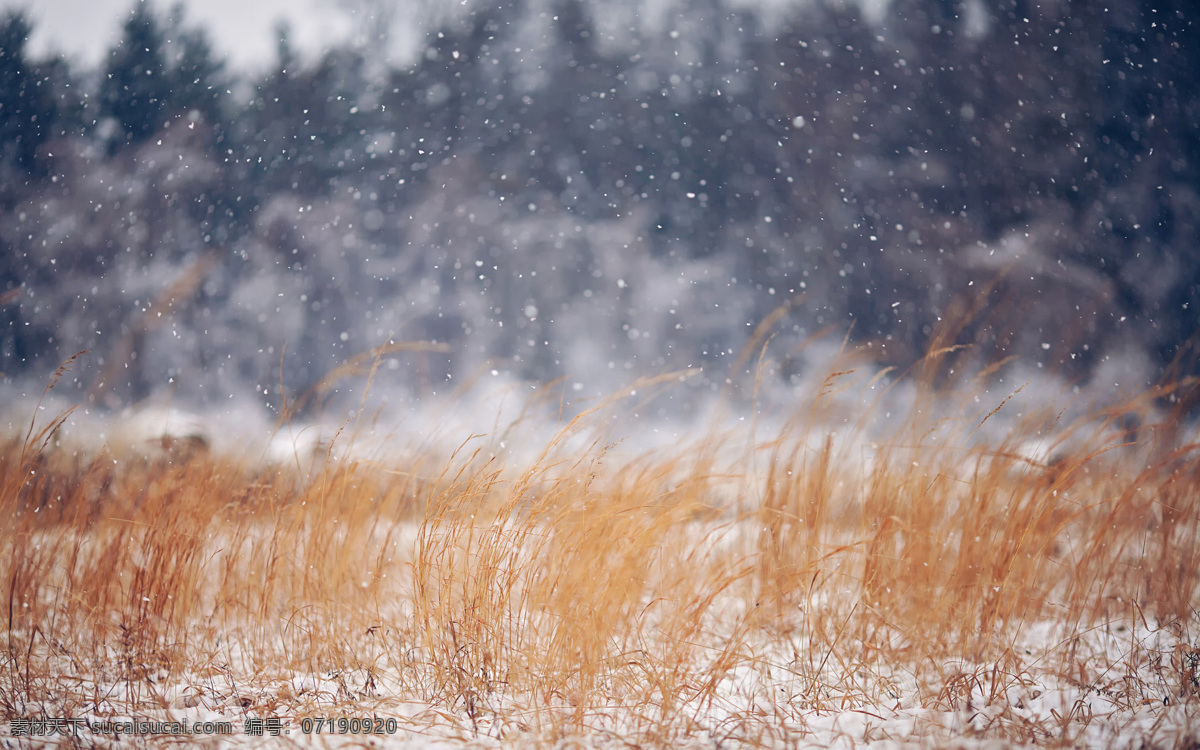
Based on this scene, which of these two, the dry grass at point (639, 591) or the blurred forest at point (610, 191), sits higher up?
the blurred forest at point (610, 191)

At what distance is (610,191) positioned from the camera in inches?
166

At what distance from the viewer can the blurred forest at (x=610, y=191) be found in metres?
2.90

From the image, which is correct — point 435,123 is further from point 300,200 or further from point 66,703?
point 66,703

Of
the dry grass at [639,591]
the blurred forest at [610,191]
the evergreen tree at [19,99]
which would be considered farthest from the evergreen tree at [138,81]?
the dry grass at [639,591]

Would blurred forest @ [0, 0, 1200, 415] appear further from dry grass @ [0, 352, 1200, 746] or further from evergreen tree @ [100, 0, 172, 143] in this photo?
dry grass @ [0, 352, 1200, 746]

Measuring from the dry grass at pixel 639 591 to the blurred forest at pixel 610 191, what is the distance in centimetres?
77

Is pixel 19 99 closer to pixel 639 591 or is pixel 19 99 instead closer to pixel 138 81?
pixel 138 81

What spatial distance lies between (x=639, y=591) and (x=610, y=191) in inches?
135

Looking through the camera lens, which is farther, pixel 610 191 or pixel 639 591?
pixel 610 191

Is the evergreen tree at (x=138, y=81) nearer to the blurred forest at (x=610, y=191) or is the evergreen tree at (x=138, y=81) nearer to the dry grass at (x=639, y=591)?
the blurred forest at (x=610, y=191)

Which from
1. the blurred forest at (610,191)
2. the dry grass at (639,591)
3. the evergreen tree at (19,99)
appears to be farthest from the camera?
the blurred forest at (610,191)

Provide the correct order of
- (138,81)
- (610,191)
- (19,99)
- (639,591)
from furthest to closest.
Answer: (610,191)
(138,81)
(19,99)
(639,591)

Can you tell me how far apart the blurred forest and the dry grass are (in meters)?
0.77

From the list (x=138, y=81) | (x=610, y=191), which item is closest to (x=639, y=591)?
(x=610, y=191)
